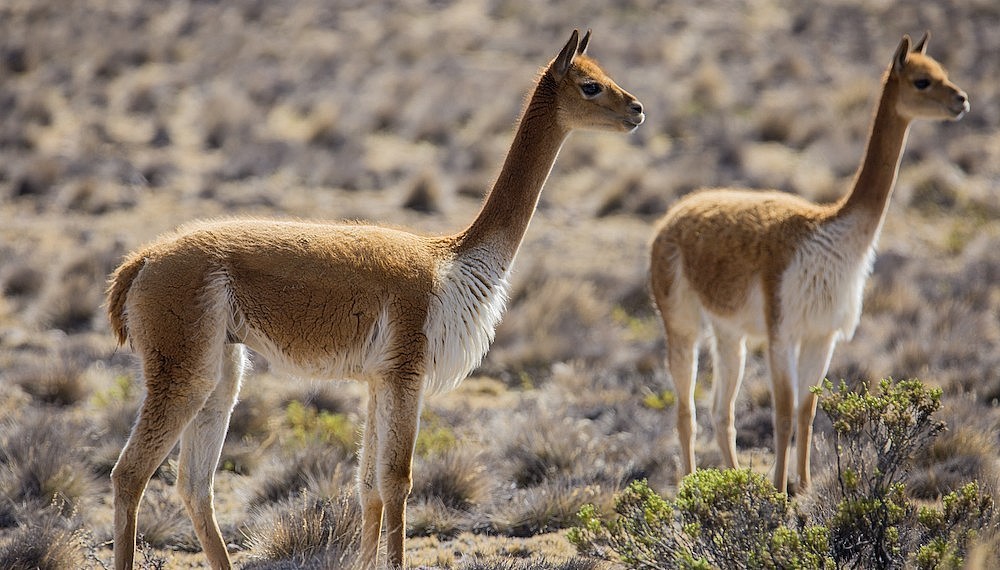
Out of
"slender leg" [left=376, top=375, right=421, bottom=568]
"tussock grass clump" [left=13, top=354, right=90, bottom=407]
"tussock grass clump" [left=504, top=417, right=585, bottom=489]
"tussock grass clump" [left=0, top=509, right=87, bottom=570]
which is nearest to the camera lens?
"slender leg" [left=376, top=375, right=421, bottom=568]

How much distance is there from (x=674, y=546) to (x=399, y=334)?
1.52 m

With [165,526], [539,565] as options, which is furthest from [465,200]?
[539,565]

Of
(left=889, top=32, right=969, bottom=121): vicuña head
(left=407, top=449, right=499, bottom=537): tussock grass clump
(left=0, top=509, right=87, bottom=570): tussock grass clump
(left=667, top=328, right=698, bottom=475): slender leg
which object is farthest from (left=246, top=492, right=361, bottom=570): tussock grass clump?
(left=889, top=32, right=969, bottom=121): vicuña head

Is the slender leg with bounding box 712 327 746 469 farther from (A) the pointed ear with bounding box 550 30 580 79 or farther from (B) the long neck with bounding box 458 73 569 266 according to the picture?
(A) the pointed ear with bounding box 550 30 580 79

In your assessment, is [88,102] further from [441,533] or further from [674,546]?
[674,546]

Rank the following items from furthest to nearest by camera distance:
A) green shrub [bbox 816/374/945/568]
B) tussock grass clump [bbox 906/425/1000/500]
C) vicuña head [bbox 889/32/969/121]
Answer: vicuña head [bbox 889/32/969/121]
tussock grass clump [bbox 906/425/1000/500]
green shrub [bbox 816/374/945/568]

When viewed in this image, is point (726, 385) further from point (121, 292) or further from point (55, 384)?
point (55, 384)

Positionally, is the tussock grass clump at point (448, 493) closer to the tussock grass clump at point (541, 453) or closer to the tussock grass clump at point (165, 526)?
the tussock grass clump at point (541, 453)

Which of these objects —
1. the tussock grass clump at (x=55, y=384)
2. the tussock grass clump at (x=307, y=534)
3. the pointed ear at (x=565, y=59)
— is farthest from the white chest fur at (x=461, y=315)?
the tussock grass clump at (x=55, y=384)

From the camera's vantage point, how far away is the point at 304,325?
188 inches

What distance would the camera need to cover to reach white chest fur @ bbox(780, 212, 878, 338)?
249 inches

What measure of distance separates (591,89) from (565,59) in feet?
0.65

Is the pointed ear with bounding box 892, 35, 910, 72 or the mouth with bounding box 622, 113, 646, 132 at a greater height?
the pointed ear with bounding box 892, 35, 910, 72

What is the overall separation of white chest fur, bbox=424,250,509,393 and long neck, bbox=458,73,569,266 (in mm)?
102
